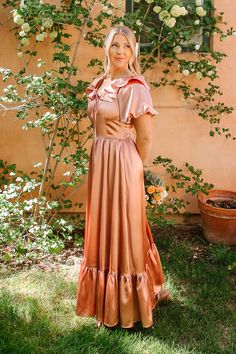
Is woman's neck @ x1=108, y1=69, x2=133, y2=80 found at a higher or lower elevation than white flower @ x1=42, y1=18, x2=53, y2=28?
lower

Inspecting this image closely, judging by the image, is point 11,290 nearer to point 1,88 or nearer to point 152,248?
point 152,248

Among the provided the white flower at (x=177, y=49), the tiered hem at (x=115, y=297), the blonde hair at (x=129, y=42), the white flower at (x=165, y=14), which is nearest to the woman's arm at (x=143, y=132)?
the blonde hair at (x=129, y=42)

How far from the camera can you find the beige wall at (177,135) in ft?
16.5

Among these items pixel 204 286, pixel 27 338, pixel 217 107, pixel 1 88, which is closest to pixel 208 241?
pixel 204 286

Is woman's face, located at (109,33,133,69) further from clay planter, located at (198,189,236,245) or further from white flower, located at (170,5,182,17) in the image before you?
clay planter, located at (198,189,236,245)

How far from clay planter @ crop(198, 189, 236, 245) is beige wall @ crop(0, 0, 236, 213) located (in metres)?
0.49

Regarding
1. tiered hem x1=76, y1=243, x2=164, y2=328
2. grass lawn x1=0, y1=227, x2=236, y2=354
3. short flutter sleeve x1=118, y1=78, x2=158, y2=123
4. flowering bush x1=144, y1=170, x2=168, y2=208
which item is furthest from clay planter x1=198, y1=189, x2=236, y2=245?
short flutter sleeve x1=118, y1=78, x2=158, y2=123

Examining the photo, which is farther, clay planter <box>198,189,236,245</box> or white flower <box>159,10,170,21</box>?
clay planter <box>198,189,236,245</box>

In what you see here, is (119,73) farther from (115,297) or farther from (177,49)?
(177,49)

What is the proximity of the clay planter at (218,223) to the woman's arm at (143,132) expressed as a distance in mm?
2003

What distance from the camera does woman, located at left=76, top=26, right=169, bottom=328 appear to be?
290cm

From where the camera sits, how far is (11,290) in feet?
12.7

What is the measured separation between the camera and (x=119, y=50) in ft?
9.41

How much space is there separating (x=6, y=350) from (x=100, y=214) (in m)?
1.11
